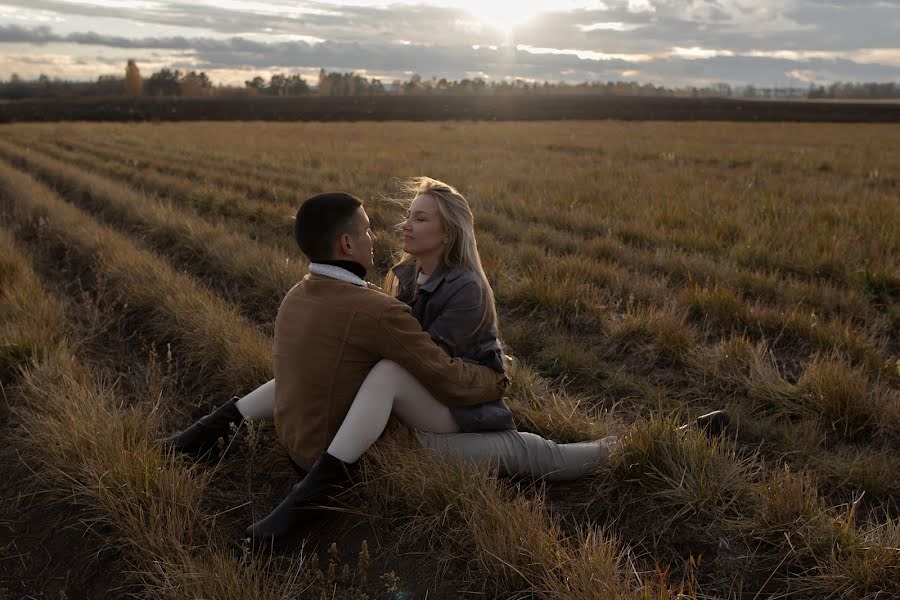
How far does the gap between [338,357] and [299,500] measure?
24.0 inches

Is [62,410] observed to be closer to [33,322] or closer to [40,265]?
[33,322]

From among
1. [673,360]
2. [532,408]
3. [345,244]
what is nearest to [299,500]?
[345,244]

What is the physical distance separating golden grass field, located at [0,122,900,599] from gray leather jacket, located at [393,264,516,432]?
287mm

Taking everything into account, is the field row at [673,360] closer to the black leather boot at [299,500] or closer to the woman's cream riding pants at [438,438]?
the woman's cream riding pants at [438,438]

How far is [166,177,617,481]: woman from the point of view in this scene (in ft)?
10.2

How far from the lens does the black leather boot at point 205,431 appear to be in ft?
11.1

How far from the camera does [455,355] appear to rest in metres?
3.22

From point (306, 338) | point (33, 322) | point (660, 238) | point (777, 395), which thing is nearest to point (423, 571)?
point (306, 338)

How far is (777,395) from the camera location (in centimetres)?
415

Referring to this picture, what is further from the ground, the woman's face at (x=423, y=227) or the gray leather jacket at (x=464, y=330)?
the woman's face at (x=423, y=227)

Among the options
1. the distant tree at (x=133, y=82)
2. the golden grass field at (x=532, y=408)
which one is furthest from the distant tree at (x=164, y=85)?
the golden grass field at (x=532, y=408)

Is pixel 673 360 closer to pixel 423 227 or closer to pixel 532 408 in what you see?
pixel 532 408

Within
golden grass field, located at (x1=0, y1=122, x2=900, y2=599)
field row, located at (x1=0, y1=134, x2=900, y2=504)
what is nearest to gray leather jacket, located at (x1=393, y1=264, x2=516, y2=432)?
golden grass field, located at (x1=0, y1=122, x2=900, y2=599)

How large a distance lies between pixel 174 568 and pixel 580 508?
67.1 inches
